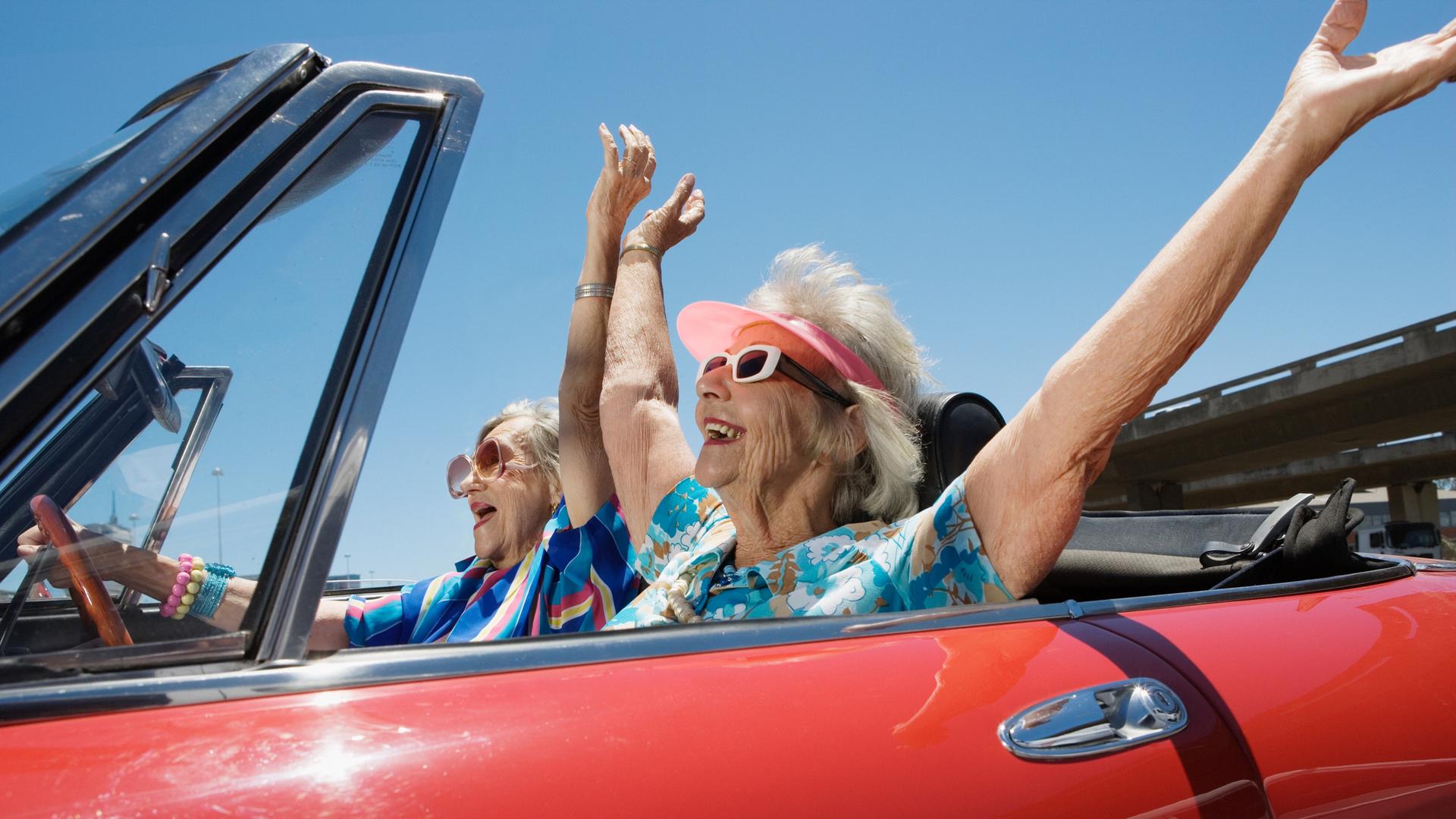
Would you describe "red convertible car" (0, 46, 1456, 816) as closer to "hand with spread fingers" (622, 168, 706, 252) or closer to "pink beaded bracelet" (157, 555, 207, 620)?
"pink beaded bracelet" (157, 555, 207, 620)

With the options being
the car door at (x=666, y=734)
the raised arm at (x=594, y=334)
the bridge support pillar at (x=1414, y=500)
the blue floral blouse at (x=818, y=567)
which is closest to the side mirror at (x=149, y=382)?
the car door at (x=666, y=734)

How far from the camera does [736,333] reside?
8.63 feet

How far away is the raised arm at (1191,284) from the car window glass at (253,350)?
105 cm

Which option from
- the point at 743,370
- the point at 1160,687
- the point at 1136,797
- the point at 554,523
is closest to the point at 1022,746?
the point at 1136,797

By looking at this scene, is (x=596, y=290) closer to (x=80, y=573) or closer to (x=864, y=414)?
(x=864, y=414)

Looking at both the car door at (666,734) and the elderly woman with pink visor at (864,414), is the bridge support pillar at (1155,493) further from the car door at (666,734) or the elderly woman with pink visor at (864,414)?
the car door at (666,734)

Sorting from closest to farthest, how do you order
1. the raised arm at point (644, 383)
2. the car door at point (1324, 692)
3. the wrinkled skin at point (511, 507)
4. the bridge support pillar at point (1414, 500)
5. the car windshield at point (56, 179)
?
the car windshield at point (56, 179) → the car door at point (1324, 692) → the raised arm at point (644, 383) → the wrinkled skin at point (511, 507) → the bridge support pillar at point (1414, 500)

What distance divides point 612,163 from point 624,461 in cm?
→ 88

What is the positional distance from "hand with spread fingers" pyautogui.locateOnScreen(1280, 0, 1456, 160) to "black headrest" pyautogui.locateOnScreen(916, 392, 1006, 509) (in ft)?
3.74

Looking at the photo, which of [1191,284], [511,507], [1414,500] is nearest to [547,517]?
[511,507]

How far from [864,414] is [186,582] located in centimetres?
157

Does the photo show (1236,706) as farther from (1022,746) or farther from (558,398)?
(558,398)

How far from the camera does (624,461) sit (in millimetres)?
2824

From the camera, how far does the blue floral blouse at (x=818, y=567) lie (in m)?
1.84
